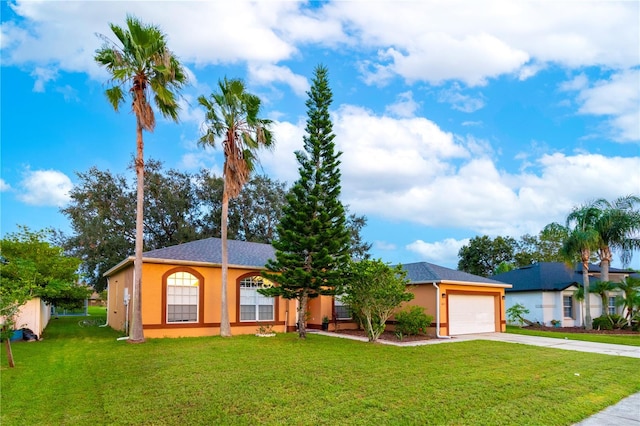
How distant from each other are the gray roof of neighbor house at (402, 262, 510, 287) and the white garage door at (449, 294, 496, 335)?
2.20ft

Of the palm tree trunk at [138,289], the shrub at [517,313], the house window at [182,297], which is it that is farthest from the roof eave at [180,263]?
the shrub at [517,313]

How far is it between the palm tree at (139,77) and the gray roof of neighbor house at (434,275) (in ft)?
34.9

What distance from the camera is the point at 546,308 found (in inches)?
926

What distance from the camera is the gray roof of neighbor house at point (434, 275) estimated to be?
17.5m

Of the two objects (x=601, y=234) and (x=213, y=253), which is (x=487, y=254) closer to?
(x=601, y=234)

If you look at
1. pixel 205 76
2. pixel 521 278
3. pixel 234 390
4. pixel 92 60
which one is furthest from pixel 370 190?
pixel 234 390

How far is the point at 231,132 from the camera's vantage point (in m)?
15.5

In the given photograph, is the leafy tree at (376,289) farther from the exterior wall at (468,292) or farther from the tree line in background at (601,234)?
the tree line in background at (601,234)

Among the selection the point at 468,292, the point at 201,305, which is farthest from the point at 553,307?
the point at 201,305

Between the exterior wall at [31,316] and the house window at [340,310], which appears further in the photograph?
the house window at [340,310]

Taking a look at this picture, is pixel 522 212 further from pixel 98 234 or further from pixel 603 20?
pixel 98 234

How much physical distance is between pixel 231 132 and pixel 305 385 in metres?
10.4

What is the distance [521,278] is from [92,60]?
2431cm

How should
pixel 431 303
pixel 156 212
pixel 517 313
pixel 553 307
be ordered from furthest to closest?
pixel 156 212 → pixel 553 307 → pixel 517 313 → pixel 431 303
